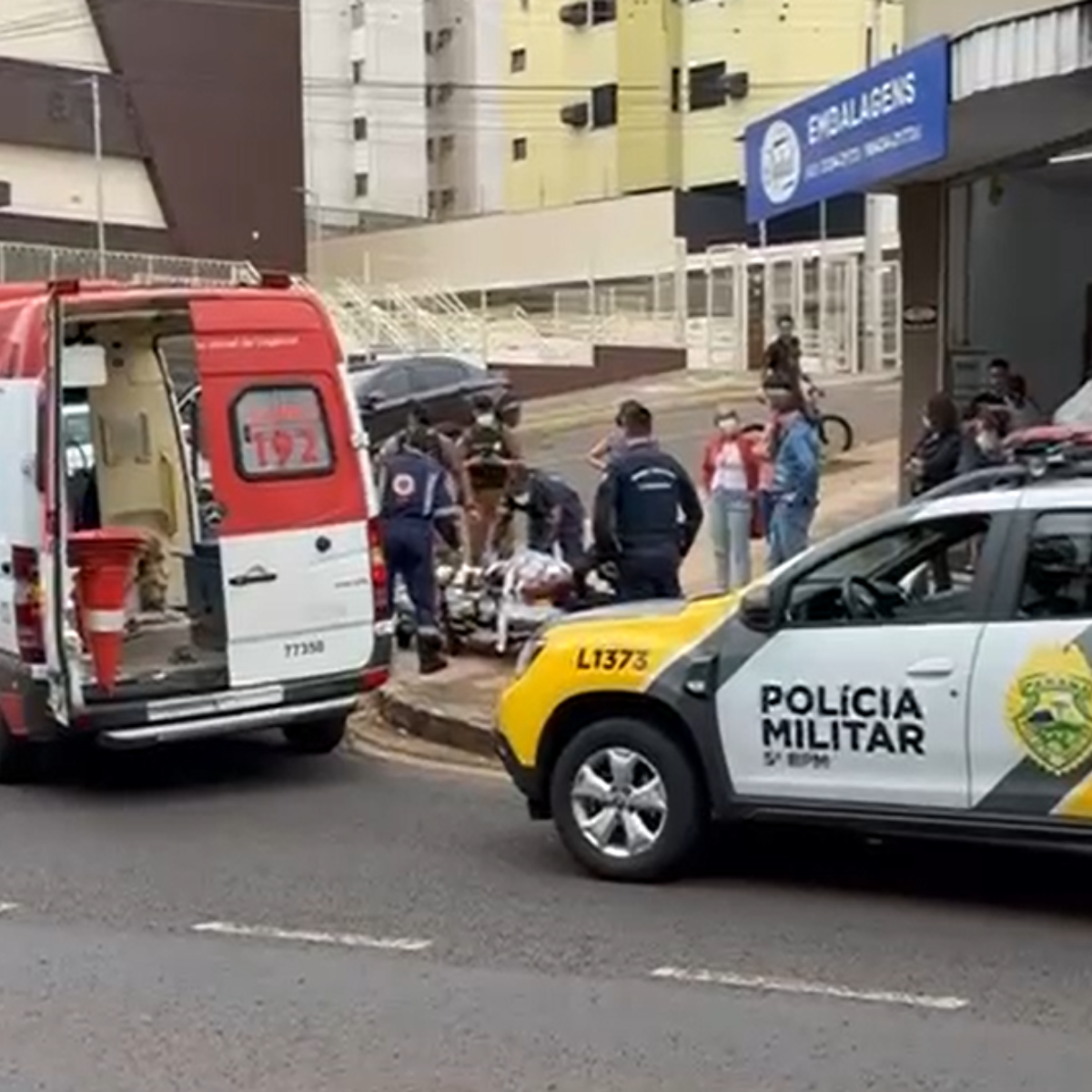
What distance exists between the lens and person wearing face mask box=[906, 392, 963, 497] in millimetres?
13656

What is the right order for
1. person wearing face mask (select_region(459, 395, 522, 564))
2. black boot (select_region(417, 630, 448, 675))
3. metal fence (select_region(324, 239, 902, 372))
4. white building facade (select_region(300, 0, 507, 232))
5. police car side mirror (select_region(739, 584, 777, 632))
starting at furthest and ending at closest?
white building facade (select_region(300, 0, 507, 232))
metal fence (select_region(324, 239, 902, 372))
person wearing face mask (select_region(459, 395, 522, 564))
black boot (select_region(417, 630, 448, 675))
police car side mirror (select_region(739, 584, 777, 632))

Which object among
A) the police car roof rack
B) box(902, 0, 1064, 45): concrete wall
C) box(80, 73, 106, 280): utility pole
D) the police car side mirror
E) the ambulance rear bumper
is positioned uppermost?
box(80, 73, 106, 280): utility pole

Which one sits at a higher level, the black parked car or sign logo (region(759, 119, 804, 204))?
sign logo (region(759, 119, 804, 204))

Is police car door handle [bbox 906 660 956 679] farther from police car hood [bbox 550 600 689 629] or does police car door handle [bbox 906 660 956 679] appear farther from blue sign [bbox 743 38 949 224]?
blue sign [bbox 743 38 949 224]

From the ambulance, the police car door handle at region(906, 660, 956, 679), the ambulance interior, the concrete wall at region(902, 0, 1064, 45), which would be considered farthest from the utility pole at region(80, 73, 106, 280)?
the police car door handle at region(906, 660, 956, 679)

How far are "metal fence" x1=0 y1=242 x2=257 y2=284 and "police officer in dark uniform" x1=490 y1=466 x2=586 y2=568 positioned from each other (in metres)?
29.2

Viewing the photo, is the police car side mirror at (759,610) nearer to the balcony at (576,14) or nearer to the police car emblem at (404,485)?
the police car emblem at (404,485)

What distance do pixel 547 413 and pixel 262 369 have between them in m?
27.6

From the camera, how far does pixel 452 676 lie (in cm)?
1270

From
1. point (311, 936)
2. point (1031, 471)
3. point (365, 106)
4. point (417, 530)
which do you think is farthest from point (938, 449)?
point (365, 106)

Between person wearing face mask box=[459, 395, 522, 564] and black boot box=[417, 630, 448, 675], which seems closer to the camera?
black boot box=[417, 630, 448, 675]

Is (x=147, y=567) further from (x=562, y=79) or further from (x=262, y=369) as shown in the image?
(x=562, y=79)

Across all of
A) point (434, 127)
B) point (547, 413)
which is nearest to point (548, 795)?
point (547, 413)

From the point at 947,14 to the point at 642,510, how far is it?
536 centimetres
